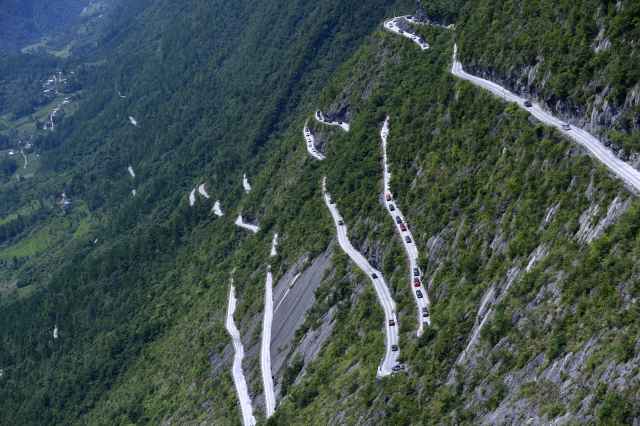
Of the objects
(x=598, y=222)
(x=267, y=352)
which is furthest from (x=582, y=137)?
(x=267, y=352)

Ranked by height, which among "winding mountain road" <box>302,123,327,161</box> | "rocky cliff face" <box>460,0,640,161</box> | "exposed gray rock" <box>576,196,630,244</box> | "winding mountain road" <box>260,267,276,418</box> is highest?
"rocky cliff face" <box>460,0,640,161</box>

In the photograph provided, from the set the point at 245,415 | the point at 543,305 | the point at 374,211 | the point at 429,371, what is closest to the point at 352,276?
the point at 374,211

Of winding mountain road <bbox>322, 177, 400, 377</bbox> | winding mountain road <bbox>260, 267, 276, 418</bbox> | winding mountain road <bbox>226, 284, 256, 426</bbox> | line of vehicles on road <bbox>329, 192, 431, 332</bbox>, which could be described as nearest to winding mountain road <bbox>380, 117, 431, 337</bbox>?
line of vehicles on road <bbox>329, 192, 431, 332</bbox>

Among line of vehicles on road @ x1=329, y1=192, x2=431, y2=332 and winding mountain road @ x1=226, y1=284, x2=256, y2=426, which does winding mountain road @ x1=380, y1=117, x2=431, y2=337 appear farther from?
winding mountain road @ x1=226, y1=284, x2=256, y2=426

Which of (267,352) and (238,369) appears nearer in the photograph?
(267,352)

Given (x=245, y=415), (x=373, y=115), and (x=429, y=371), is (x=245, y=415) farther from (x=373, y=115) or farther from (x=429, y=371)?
(x=373, y=115)

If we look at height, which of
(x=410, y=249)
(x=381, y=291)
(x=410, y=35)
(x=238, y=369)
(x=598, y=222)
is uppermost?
(x=598, y=222)

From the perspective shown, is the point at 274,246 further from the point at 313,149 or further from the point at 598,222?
the point at 598,222
